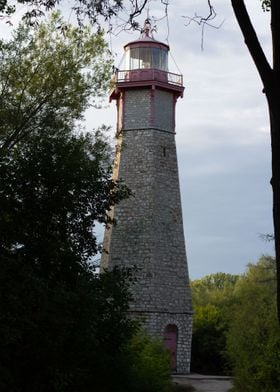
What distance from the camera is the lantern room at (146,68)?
30.7 m

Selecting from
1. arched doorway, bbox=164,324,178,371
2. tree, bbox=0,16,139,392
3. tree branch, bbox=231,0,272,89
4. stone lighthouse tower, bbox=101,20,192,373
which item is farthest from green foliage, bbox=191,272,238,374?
tree branch, bbox=231,0,272,89

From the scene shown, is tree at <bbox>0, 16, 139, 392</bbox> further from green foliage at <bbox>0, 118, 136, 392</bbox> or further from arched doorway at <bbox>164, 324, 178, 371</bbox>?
arched doorway at <bbox>164, 324, 178, 371</bbox>

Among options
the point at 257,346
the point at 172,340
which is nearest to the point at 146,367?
the point at 257,346

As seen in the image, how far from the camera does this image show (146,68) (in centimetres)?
3108

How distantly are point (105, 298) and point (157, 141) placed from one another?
18.6 meters

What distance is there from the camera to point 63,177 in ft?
41.9

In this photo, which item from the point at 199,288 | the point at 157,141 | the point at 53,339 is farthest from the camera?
the point at 199,288

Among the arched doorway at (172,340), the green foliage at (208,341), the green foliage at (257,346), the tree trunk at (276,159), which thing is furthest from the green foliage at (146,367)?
the green foliage at (208,341)

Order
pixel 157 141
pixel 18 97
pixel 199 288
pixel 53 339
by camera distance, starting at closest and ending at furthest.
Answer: pixel 53 339, pixel 18 97, pixel 157 141, pixel 199 288

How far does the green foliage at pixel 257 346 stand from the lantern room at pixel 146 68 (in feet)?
41.0

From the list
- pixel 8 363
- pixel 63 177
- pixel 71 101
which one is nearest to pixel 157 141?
pixel 71 101

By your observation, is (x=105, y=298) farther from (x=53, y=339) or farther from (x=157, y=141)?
(x=157, y=141)

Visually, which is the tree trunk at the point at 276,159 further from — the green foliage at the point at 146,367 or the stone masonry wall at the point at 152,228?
the stone masonry wall at the point at 152,228

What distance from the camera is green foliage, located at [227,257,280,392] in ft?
58.4
